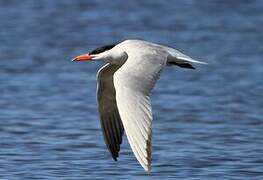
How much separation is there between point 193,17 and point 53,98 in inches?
264

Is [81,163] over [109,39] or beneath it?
over

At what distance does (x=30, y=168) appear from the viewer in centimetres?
916

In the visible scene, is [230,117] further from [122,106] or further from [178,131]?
[122,106]

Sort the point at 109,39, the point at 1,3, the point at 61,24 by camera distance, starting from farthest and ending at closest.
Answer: the point at 1,3
the point at 61,24
the point at 109,39

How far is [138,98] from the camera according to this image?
7.51 meters

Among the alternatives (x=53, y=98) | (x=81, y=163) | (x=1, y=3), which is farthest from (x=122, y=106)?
(x=1, y=3)

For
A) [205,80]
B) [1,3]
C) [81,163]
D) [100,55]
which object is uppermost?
[100,55]

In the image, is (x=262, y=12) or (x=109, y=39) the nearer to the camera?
(x=109, y=39)

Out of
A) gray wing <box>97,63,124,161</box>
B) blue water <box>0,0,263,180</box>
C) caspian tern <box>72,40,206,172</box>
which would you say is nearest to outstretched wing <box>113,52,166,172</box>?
caspian tern <box>72,40,206,172</box>

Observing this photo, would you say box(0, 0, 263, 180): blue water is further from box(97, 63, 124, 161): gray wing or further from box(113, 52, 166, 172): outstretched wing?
box(113, 52, 166, 172): outstretched wing

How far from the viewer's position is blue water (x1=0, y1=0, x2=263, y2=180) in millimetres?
9398

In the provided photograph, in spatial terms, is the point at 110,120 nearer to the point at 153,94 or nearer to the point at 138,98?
the point at 138,98

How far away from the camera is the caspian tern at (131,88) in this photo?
283 inches

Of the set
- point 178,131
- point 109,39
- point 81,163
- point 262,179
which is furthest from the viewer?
point 109,39
